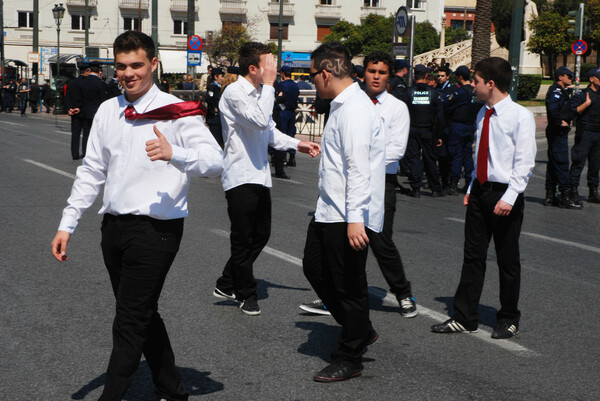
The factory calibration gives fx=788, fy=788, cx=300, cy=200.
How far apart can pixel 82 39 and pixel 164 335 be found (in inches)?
2536

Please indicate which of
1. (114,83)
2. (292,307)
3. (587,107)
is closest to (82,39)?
(114,83)

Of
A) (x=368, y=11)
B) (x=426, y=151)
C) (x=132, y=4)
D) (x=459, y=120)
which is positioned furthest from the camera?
(x=368, y=11)

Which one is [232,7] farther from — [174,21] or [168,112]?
[168,112]

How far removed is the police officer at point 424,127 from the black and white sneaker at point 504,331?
748cm

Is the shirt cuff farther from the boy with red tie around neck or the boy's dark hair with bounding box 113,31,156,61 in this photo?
the boy's dark hair with bounding box 113,31,156,61

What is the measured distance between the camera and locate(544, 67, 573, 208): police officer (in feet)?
38.1

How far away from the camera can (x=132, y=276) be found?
3576 mm

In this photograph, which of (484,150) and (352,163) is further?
(484,150)

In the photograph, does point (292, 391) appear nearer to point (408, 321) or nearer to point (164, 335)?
point (164, 335)

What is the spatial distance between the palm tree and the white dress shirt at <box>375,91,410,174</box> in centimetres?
1858

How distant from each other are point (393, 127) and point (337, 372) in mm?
2843

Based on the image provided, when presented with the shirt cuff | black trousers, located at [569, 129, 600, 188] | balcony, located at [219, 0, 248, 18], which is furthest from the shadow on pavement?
balcony, located at [219, 0, 248, 18]

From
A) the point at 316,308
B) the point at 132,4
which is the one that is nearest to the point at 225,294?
the point at 316,308

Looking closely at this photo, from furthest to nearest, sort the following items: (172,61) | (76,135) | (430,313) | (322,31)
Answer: (322,31)
(172,61)
(76,135)
(430,313)
